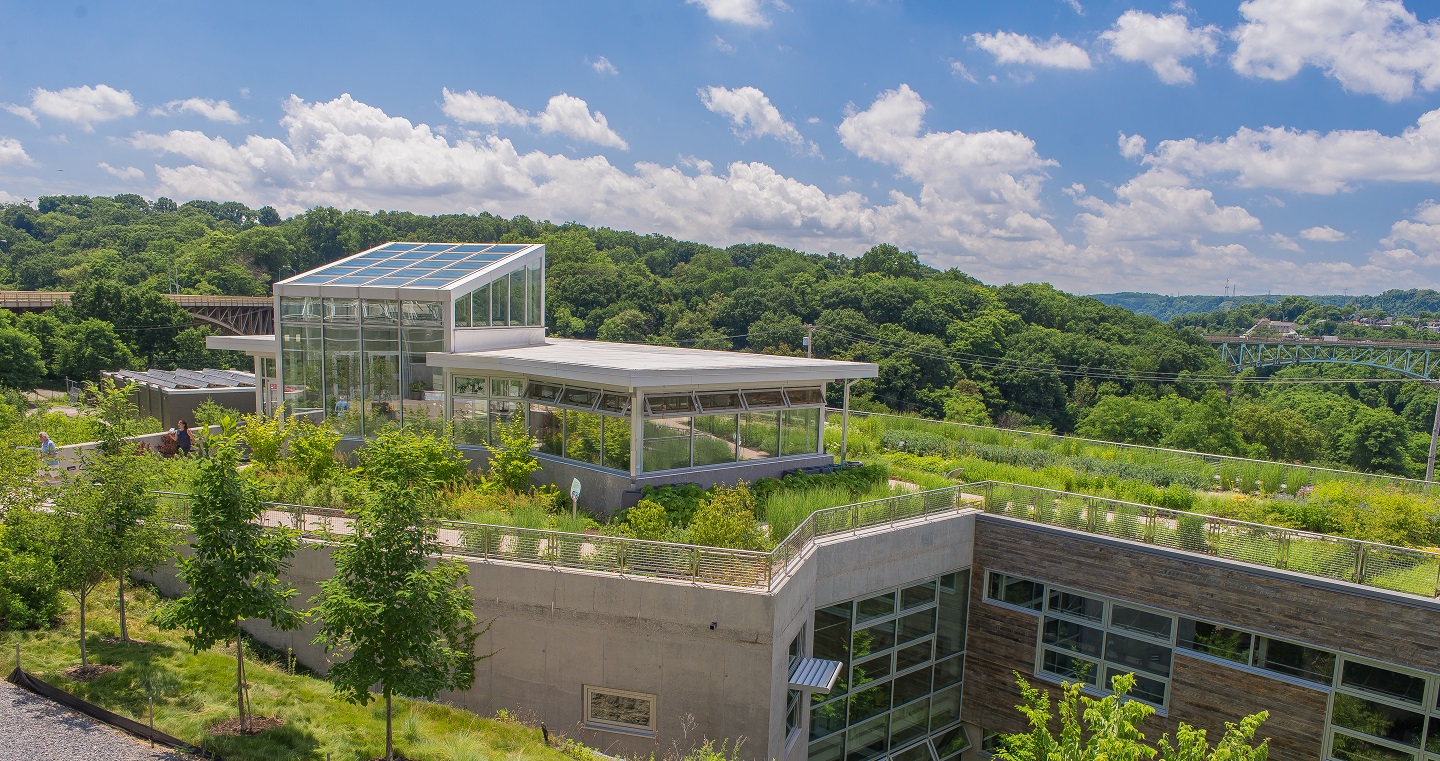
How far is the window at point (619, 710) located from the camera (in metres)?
13.1

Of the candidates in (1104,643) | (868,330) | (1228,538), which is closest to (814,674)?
(1104,643)

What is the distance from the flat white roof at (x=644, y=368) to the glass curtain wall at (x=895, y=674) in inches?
201

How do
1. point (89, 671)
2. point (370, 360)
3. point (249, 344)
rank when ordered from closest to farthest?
point (89, 671)
point (370, 360)
point (249, 344)

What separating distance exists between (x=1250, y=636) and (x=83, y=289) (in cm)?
7080

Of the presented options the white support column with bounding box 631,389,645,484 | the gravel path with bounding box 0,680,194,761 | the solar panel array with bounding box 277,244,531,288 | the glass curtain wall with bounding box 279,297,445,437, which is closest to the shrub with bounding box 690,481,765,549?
the white support column with bounding box 631,389,645,484

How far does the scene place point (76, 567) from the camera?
1192cm

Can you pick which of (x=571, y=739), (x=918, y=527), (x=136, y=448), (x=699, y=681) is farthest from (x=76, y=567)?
(x=918, y=527)

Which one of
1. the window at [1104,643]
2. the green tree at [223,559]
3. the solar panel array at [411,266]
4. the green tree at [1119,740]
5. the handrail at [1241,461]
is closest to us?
the green tree at [1119,740]

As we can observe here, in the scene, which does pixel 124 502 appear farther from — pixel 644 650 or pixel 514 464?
pixel 644 650

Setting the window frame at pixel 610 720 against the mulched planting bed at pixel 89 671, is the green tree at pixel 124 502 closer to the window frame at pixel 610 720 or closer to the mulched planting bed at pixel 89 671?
the mulched planting bed at pixel 89 671

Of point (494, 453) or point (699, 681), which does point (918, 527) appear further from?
point (494, 453)

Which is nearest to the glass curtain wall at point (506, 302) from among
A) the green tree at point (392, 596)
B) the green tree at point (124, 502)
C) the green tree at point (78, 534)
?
the green tree at point (124, 502)

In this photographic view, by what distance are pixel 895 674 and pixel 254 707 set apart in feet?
36.9

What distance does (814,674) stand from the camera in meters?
13.9
